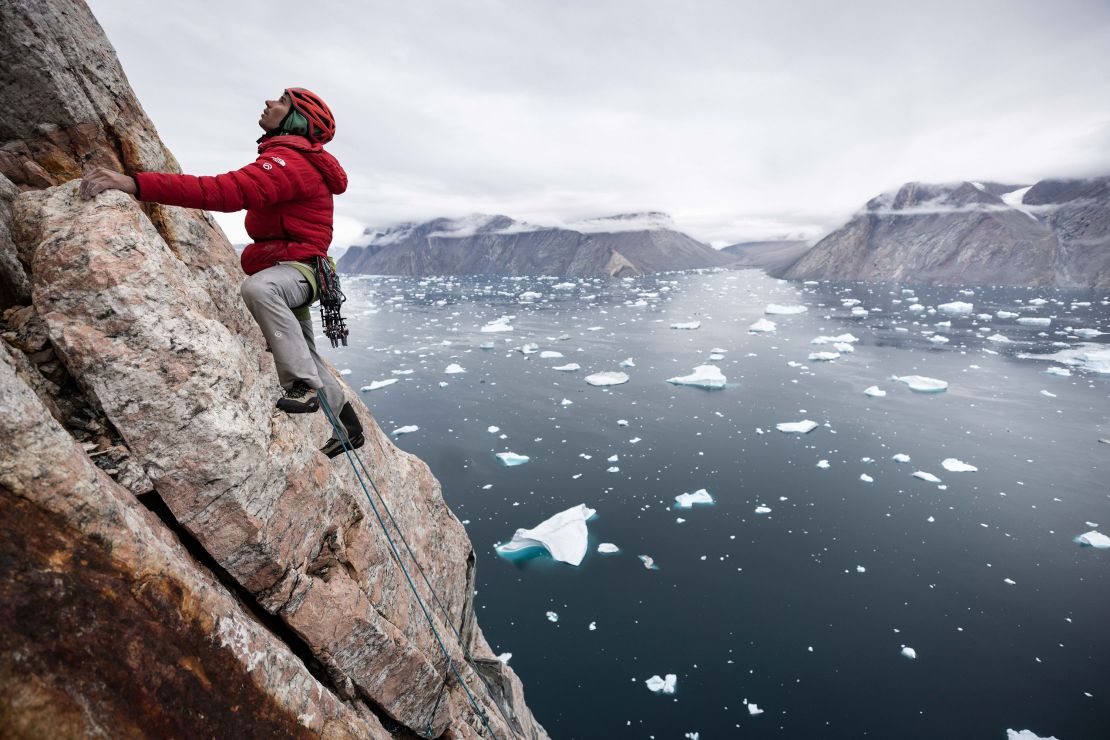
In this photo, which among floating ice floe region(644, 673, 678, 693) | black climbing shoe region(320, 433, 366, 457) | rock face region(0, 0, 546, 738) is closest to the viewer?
rock face region(0, 0, 546, 738)

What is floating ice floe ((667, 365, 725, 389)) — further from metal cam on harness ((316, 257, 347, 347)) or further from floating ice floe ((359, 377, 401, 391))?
metal cam on harness ((316, 257, 347, 347))

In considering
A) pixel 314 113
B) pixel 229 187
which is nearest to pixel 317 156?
pixel 314 113

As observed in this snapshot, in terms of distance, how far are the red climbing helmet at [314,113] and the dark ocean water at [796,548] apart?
1116 cm

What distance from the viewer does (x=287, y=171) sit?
10.00ft

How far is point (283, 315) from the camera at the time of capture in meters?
3.32

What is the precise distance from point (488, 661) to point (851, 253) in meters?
192

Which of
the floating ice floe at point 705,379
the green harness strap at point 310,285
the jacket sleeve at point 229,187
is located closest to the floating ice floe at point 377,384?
the floating ice floe at point 705,379

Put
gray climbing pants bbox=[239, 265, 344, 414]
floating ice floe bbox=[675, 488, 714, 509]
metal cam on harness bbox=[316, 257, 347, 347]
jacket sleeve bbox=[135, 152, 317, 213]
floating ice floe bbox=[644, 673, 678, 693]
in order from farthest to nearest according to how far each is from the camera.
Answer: floating ice floe bbox=[675, 488, 714, 509] < floating ice floe bbox=[644, 673, 678, 693] < metal cam on harness bbox=[316, 257, 347, 347] < gray climbing pants bbox=[239, 265, 344, 414] < jacket sleeve bbox=[135, 152, 317, 213]

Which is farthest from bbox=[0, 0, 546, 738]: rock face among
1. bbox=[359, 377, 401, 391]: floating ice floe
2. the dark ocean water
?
bbox=[359, 377, 401, 391]: floating ice floe

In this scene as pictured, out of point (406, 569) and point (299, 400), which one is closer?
point (299, 400)

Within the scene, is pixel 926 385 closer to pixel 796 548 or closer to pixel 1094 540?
pixel 1094 540

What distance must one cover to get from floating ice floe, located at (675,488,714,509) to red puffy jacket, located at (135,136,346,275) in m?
14.8

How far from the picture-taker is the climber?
9.91 ft

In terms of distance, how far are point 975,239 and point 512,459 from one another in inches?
7071
